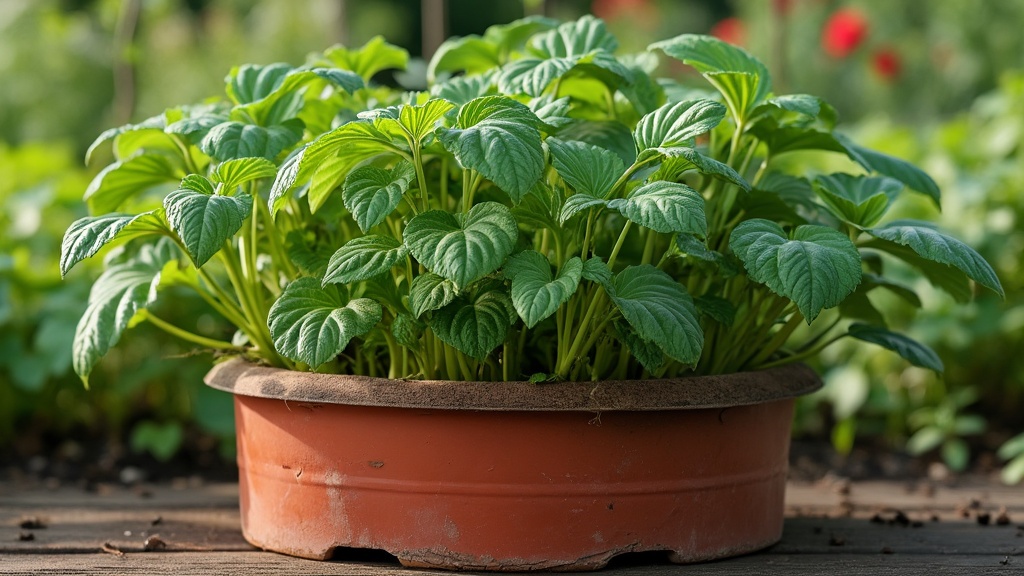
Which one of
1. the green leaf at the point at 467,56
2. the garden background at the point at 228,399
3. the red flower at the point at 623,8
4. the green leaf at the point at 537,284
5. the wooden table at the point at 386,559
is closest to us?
the green leaf at the point at 537,284

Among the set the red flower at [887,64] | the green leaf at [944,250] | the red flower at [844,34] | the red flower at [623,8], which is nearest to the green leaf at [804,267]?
the green leaf at [944,250]

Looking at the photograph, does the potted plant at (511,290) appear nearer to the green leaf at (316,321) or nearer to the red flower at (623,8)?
the green leaf at (316,321)

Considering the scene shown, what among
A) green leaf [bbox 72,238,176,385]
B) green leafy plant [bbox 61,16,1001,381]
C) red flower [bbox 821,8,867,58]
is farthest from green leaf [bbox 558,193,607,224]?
red flower [bbox 821,8,867,58]

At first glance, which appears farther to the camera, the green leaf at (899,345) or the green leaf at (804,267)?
the green leaf at (899,345)

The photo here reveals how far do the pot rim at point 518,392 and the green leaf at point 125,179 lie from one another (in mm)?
366

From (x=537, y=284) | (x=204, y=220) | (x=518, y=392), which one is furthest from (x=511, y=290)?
(x=204, y=220)

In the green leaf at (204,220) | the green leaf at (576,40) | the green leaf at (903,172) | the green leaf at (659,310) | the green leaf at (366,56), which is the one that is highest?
the green leaf at (576,40)

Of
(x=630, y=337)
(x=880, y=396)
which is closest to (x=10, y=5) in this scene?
(x=880, y=396)

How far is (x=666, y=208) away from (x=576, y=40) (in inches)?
18.3

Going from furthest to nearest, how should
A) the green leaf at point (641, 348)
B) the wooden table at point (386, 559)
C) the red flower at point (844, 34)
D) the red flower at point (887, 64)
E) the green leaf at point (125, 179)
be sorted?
the red flower at point (887, 64)
the red flower at point (844, 34)
the green leaf at point (125, 179)
the wooden table at point (386, 559)
the green leaf at point (641, 348)

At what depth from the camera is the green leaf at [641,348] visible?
1302 millimetres

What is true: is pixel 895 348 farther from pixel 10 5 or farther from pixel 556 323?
pixel 10 5

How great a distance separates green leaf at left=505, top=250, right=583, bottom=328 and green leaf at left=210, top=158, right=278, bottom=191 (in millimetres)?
335

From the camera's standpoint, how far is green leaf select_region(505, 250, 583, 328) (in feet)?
3.91
